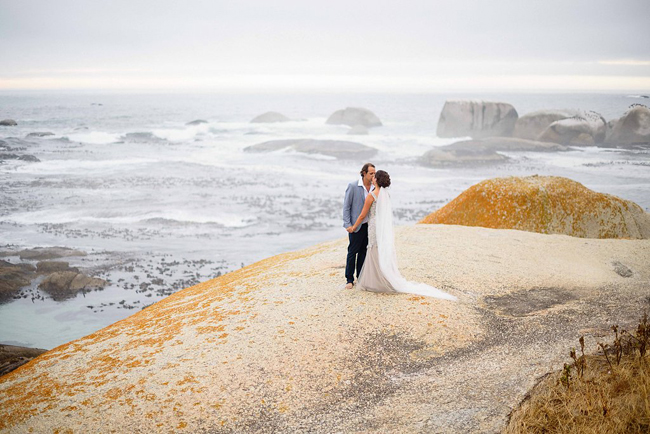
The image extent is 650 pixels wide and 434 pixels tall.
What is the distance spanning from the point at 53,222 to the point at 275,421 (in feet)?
90.9

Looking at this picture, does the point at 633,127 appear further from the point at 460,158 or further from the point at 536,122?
the point at 536,122

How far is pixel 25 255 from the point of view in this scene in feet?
69.8

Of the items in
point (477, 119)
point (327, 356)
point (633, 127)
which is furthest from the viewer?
point (477, 119)

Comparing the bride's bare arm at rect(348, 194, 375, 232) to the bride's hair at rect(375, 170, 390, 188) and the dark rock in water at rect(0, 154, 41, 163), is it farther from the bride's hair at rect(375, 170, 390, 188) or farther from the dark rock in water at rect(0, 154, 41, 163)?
the dark rock in water at rect(0, 154, 41, 163)

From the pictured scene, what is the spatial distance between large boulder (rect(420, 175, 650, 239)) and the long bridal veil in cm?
716

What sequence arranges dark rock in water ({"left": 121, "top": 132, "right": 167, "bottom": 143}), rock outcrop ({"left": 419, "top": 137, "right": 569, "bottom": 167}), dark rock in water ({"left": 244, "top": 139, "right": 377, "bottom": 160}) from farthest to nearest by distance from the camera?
1. dark rock in water ({"left": 121, "top": 132, "right": 167, "bottom": 143})
2. dark rock in water ({"left": 244, "top": 139, "right": 377, "bottom": 160})
3. rock outcrop ({"left": 419, "top": 137, "right": 569, "bottom": 167})

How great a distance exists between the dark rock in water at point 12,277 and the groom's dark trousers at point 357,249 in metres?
14.4

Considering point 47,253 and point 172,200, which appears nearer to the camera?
point 47,253

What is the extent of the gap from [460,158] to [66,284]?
4287 cm

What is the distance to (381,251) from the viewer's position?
8.00 m

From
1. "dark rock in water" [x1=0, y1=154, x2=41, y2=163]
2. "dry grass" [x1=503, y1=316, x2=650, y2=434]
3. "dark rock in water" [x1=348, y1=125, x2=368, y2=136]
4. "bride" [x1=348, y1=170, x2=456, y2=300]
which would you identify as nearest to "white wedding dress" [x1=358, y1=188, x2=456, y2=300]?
"bride" [x1=348, y1=170, x2=456, y2=300]

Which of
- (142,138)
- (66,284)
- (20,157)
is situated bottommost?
(66,284)

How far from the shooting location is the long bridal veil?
787 centimetres

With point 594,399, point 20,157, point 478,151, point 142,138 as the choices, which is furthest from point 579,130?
point 142,138
